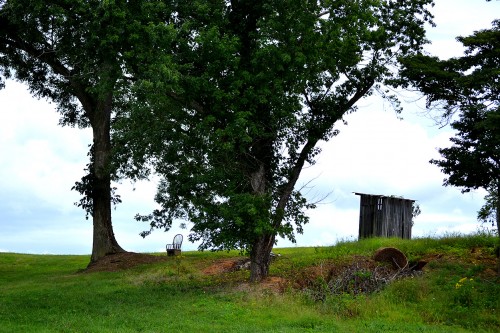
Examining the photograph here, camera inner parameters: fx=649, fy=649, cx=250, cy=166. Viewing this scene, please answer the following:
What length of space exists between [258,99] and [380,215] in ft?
36.9

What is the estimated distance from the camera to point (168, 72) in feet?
68.2

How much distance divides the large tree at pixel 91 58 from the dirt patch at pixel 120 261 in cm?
86

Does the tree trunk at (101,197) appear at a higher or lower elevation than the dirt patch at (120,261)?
higher

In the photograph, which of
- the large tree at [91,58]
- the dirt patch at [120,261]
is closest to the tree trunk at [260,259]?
the large tree at [91,58]

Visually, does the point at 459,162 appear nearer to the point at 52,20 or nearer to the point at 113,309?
the point at 113,309

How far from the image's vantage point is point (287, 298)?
2048cm

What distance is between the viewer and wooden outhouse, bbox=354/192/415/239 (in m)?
30.8

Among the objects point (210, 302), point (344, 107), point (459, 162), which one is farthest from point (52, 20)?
point (459, 162)

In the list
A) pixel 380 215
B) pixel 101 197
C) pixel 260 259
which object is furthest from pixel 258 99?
pixel 101 197

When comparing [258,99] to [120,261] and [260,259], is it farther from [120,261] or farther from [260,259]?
[120,261]

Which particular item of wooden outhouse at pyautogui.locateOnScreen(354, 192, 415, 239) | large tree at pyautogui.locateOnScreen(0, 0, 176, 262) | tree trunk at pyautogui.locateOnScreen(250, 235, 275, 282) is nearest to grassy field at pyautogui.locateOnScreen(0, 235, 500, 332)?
tree trunk at pyautogui.locateOnScreen(250, 235, 275, 282)

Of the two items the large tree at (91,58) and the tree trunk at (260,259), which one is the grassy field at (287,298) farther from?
the large tree at (91,58)

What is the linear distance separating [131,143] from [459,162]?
13.1 m

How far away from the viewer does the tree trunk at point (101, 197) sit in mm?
33250
